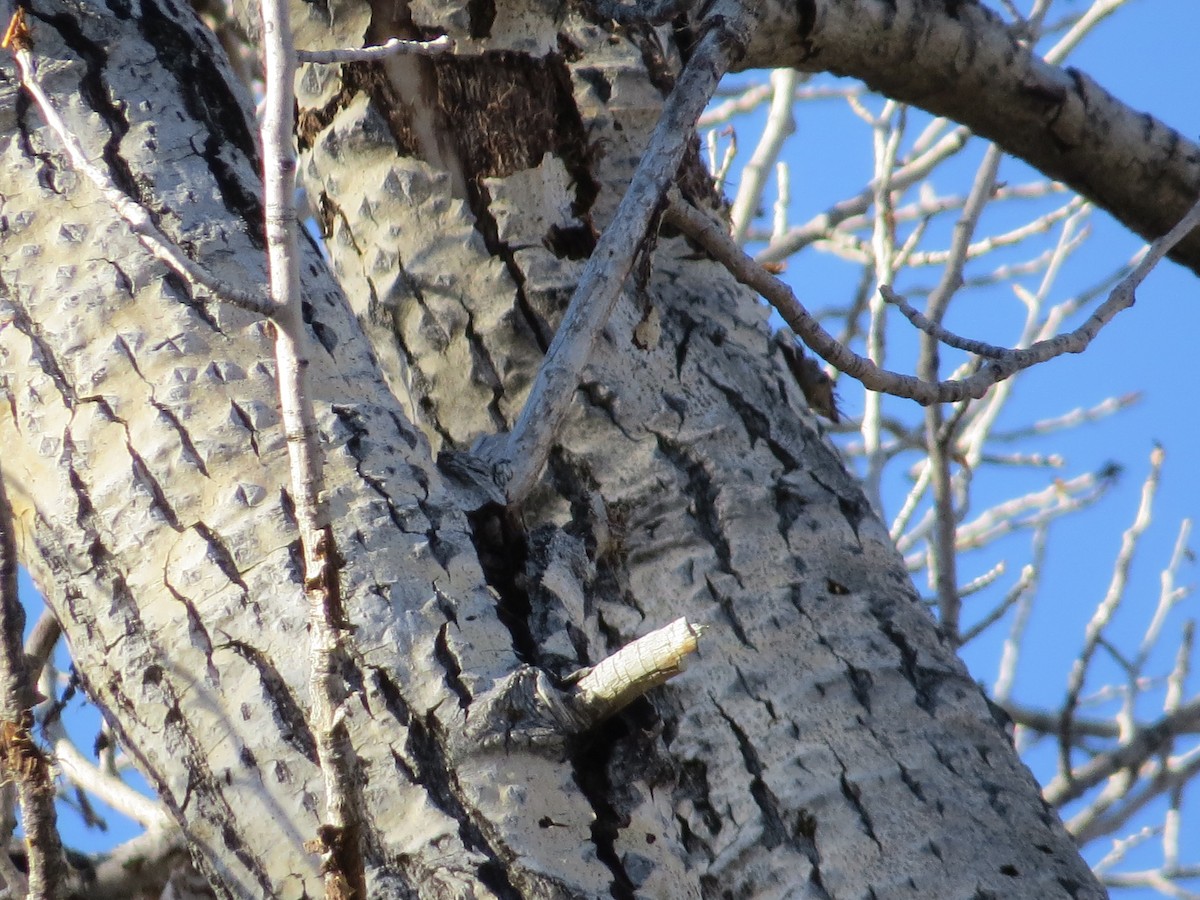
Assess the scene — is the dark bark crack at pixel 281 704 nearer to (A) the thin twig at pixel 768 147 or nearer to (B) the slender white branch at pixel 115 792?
(B) the slender white branch at pixel 115 792

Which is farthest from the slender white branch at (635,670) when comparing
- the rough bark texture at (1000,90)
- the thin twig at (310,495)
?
the rough bark texture at (1000,90)

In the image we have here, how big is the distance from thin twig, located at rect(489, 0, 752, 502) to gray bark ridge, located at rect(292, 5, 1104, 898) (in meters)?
0.09

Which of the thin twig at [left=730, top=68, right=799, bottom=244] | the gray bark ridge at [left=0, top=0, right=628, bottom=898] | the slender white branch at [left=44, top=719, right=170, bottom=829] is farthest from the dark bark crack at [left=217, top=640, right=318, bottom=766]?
the thin twig at [left=730, top=68, right=799, bottom=244]

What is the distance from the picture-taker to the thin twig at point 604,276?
1238mm

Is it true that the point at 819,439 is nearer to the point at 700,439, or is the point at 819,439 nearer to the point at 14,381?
the point at 700,439

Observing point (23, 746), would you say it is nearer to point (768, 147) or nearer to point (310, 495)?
point (310, 495)

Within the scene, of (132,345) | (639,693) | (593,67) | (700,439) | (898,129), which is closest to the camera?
(639,693)

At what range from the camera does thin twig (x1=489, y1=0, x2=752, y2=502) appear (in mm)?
1238

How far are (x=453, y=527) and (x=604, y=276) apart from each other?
0.38m

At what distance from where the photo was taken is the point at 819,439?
5.11ft

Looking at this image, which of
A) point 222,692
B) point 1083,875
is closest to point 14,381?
point 222,692

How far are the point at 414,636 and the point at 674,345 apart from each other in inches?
26.6

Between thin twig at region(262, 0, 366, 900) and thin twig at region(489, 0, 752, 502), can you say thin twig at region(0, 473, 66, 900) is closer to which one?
thin twig at region(262, 0, 366, 900)

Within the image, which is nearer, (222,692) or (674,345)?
(222,692)
